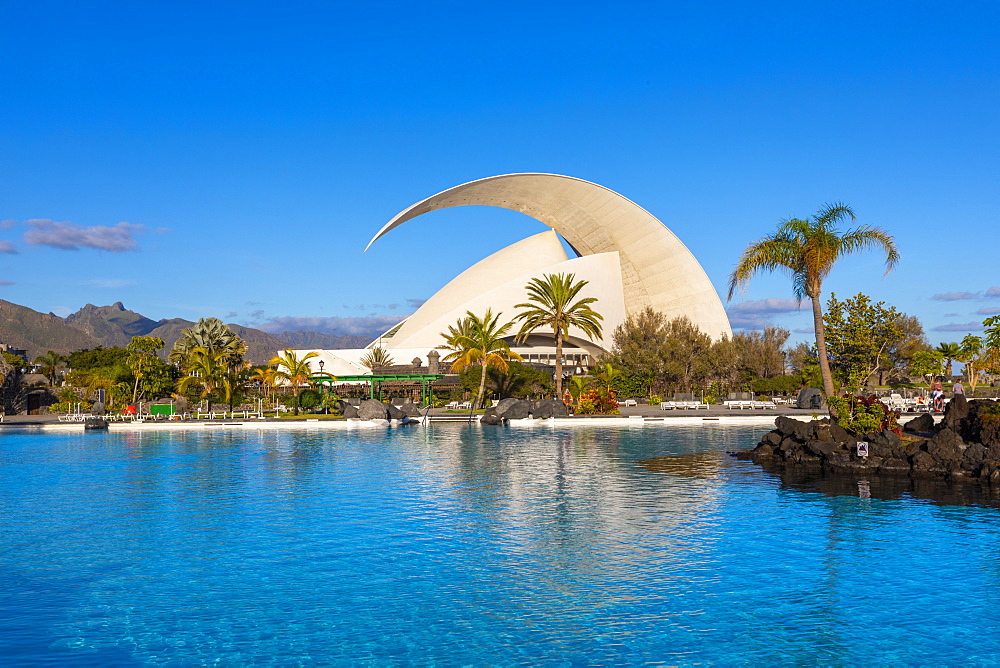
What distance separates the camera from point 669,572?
8.09 metres

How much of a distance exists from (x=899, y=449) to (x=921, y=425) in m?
6.31

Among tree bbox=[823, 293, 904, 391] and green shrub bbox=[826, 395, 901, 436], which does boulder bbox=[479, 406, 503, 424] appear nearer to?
green shrub bbox=[826, 395, 901, 436]

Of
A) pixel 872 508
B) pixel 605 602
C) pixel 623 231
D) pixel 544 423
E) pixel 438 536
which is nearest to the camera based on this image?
pixel 605 602

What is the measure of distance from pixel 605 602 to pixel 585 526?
321 centimetres

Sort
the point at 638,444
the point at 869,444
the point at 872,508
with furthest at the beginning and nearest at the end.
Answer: the point at 638,444 → the point at 869,444 → the point at 872,508

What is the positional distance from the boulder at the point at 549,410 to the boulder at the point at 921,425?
12145 millimetres

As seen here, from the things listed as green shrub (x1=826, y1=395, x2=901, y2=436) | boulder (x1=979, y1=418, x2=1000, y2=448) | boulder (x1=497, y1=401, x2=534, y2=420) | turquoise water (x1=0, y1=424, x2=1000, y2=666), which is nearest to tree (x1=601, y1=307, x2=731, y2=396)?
boulder (x1=497, y1=401, x2=534, y2=420)

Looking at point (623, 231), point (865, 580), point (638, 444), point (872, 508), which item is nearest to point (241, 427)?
point (638, 444)

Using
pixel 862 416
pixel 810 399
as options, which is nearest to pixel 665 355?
pixel 810 399

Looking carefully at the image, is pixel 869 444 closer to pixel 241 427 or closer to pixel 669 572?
pixel 669 572

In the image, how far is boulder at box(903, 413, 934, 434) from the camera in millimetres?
20875

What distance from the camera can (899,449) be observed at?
15742mm

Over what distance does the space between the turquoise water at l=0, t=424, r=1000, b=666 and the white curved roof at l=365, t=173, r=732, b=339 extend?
136 ft

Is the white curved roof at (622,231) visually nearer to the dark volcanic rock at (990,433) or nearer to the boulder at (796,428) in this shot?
the boulder at (796,428)
